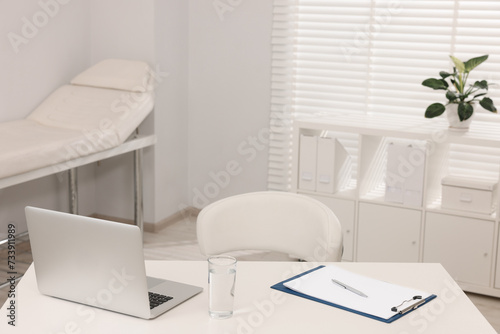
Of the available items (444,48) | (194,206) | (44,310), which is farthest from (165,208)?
(44,310)

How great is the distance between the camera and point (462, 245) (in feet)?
10.9

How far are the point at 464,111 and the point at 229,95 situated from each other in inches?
59.8

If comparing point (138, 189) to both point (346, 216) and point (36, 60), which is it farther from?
point (346, 216)

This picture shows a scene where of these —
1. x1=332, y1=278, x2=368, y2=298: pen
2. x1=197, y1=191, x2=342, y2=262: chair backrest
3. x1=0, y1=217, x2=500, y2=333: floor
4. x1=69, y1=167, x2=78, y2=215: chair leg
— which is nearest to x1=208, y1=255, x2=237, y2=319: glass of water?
x1=332, y1=278, x2=368, y2=298: pen

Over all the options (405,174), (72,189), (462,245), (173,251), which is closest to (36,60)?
(72,189)

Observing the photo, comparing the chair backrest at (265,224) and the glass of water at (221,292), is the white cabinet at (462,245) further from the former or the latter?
the glass of water at (221,292)

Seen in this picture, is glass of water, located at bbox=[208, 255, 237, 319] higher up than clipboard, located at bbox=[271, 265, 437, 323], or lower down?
higher up

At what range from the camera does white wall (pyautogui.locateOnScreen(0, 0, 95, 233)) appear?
11.9 ft

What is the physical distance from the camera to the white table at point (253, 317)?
1487mm

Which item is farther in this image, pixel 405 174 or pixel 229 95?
pixel 229 95

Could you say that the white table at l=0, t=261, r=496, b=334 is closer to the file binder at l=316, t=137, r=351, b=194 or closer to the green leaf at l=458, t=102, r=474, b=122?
the green leaf at l=458, t=102, r=474, b=122

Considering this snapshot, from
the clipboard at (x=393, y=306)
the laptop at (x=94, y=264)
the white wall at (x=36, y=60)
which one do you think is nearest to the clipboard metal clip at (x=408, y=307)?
the clipboard at (x=393, y=306)

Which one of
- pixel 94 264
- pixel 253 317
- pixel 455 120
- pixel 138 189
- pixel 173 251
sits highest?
pixel 455 120

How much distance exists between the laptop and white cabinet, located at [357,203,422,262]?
1988 millimetres
